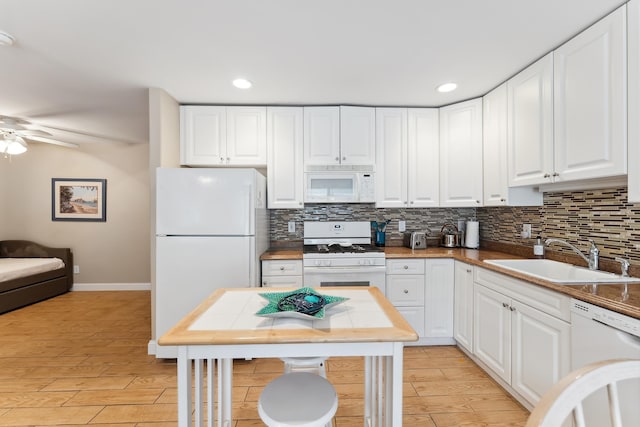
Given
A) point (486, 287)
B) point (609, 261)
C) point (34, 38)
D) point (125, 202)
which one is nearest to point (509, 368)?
point (486, 287)

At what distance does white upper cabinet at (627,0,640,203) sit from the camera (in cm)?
145

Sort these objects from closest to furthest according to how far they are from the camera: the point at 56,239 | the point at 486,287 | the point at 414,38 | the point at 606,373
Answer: the point at 606,373
the point at 414,38
the point at 486,287
the point at 56,239

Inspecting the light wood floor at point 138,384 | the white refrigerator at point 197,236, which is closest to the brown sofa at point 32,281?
the light wood floor at point 138,384

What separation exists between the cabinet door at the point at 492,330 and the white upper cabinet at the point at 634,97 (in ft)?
3.07

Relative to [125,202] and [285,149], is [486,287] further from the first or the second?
[125,202]

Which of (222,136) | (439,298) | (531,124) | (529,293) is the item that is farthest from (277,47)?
(439,298)

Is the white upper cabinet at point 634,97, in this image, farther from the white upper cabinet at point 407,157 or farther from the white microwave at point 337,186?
the white microwave at point 337,186

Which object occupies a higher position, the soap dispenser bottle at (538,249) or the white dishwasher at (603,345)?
the soap dispenser bottle at (538,249)

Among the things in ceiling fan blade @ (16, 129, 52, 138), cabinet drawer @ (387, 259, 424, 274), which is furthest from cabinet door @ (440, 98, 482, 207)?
ceiling fan blade @ (16, 129, 52, 138)

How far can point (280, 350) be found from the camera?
1.05 metres

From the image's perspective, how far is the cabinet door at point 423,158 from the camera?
3043 millimetres

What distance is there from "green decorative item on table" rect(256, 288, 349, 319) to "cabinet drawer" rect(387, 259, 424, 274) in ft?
5.14

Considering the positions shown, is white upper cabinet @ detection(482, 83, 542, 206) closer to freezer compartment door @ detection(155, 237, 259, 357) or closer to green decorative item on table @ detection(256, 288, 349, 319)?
green decorative item on table @ detection(256, 288, 349, 319)

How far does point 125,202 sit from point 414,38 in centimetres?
474
